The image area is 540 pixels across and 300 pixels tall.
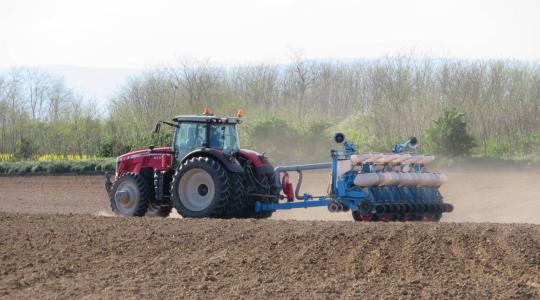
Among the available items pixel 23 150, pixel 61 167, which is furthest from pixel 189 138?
pixel 23 150

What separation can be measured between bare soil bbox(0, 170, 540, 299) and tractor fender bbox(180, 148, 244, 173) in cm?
166

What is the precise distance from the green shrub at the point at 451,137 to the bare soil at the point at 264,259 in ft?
48.9

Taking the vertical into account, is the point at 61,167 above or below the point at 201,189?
above

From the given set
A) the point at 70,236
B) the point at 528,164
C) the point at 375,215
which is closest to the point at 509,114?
the point at 528,164

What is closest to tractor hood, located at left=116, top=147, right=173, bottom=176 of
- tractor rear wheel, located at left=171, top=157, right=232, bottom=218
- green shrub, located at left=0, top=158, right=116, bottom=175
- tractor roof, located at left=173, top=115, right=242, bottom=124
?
tractor roof, located at left=173, top=115, right=242, bottom=124

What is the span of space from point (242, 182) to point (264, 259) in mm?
5013

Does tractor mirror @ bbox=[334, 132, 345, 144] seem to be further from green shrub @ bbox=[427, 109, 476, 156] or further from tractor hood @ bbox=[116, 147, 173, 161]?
green shrub @ bbox=[427, 109, 476, 156]

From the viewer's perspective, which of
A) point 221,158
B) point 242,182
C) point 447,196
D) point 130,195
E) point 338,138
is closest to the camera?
point 221,158

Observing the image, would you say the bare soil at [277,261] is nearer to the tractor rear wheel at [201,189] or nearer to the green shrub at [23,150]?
the tractor rear wheel at [201,189]

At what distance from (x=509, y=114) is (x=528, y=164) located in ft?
32.5

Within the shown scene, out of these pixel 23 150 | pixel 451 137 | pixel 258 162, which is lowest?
pixel 258 162

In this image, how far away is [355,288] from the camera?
9070 mm

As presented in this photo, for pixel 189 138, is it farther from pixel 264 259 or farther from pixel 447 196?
pixel 447 196

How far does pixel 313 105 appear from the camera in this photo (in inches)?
2024
